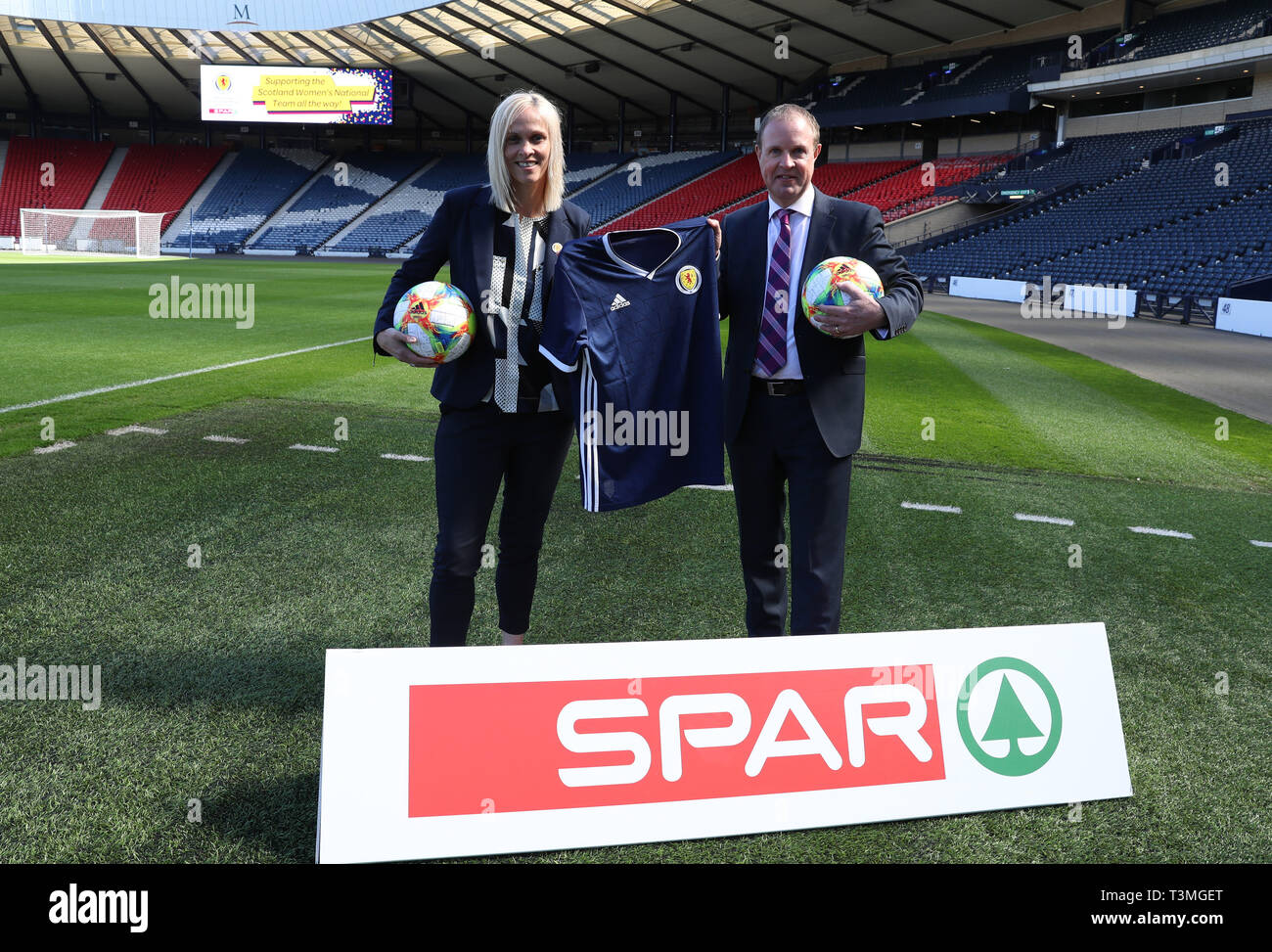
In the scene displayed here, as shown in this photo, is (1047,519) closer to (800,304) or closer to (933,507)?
(933,507)

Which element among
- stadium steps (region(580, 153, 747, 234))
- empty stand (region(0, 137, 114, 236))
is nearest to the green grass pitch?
stadium steps (region(580, 153, 747, 234))

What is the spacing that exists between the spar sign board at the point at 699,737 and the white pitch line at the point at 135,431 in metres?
5.94

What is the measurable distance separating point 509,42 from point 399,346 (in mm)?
45094

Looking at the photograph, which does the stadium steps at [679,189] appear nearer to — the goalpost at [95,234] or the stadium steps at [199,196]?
the goalpost at [95,234]

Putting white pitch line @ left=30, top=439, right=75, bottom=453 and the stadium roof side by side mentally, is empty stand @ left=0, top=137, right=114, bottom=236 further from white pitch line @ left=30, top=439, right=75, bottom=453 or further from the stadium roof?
white pitch line @ left=30, top=439, right=75, bottom=453

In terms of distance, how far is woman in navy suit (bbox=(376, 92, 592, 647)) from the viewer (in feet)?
9.59

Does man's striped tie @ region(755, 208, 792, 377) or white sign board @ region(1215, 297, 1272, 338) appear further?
white sign board @ region(1215, 297, 1272, 338)

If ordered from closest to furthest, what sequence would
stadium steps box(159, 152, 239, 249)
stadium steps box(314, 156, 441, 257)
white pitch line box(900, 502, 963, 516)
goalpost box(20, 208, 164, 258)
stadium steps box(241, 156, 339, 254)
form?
white pitch line box(900, 502, 963, 516) < goalpost box(20, 208, 164, 258) < stadium steps box(241, 156, 339, 254) < stadium steps box(314, 156, 441, 257) < stadium steps box(159, 152, 239, 249)

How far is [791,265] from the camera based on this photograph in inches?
121

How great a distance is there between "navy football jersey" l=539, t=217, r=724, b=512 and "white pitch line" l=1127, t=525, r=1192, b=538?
158 inches

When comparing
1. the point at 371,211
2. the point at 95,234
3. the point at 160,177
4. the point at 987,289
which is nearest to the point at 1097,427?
the point at 987,289

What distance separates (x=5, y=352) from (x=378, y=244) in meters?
41.7
